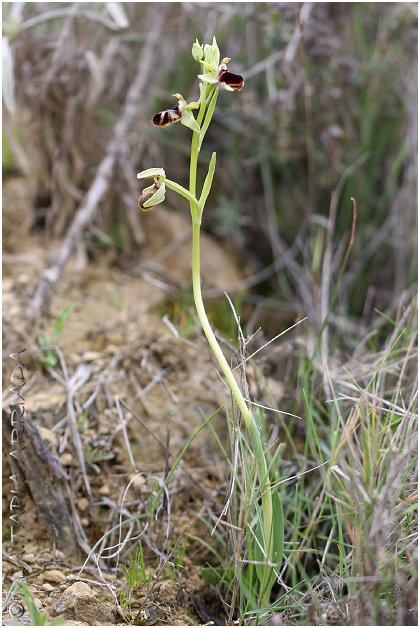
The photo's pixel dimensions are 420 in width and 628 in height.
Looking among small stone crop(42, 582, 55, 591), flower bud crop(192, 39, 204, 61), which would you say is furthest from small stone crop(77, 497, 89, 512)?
flower bud crop(192, 39, 204, 61)

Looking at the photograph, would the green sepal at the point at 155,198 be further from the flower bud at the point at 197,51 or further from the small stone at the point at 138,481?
the small stone at the point at 138,481

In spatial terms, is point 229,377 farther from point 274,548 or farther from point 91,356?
point 91,356

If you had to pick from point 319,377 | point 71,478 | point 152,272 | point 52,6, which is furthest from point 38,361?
point 52,6

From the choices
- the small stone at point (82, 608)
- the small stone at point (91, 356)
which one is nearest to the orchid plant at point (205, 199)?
the small stone at point (82, 608)

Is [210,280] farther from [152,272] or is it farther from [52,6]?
[52,6]

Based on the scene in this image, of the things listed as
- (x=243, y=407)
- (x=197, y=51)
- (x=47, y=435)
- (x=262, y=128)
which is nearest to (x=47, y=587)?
(x=47, y=435)

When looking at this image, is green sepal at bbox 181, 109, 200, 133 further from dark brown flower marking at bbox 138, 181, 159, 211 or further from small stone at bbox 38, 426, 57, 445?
small stone at bbox 38, 426, 57, 445
